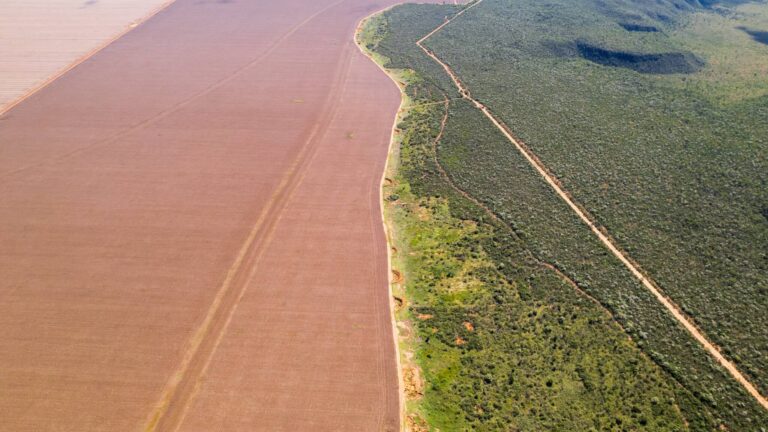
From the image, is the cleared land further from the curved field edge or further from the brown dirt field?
the curved field edge

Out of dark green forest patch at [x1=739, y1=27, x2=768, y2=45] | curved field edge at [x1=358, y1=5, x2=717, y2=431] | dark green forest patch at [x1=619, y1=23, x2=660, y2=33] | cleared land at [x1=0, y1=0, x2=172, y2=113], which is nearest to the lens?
curved field edge at [x1=358, y1=5, x2=717, y2=431]

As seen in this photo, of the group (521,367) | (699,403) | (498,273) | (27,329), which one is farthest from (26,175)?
(699,403)

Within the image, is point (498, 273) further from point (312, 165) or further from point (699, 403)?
point (312, 165)

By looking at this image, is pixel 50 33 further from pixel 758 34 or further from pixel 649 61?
pixel 758 34

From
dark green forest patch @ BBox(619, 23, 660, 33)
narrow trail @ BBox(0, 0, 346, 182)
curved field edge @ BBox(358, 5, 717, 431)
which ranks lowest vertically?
curved field edge @ BBox(358, 5, 717, 431)

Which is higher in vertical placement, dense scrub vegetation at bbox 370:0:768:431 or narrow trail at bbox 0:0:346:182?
narrow trail at bbox 0:0:346:182

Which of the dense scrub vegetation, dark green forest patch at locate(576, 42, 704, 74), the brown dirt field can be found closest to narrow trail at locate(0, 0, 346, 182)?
the brown dirt field

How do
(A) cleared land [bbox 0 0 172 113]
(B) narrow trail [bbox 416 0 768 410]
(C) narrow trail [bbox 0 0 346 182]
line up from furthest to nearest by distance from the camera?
1. (A) cleared land [bbox 0 0 172 113]
2. (C) narrow trail [bbox 0 0 346 182]
3. (B) narrow trail [bbox 416 0 768 410]
